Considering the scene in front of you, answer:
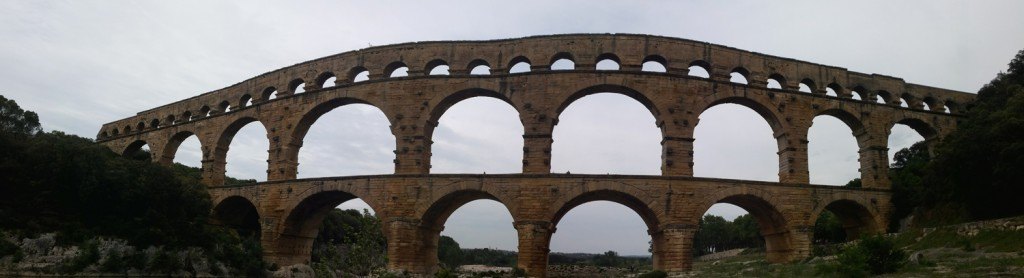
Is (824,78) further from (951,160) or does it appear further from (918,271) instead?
(918,271)

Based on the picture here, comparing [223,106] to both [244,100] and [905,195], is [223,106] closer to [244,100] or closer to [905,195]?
[244,100]

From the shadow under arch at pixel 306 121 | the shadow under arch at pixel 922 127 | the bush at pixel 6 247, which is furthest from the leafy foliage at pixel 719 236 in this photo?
the bush at pixel 6 247

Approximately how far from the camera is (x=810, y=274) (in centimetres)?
1723

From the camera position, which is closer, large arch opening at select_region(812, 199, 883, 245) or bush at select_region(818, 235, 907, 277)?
bush at select_region(818, 235, 907, 277)

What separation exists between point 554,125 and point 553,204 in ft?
8.97

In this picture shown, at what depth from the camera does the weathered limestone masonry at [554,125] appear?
69.9 feet

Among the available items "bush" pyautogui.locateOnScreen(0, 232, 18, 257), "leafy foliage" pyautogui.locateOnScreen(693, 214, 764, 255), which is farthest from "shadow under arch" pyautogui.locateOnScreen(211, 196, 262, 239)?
"leafy foliage" pyautogui.locateOnScreen(693, 214, 764, 255)

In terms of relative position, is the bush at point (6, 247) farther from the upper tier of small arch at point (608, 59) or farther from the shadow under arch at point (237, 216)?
the upper tier of small arch at point (608, 59)

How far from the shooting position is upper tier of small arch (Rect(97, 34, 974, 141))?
23.1 meters

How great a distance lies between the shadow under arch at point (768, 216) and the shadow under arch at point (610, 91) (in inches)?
133

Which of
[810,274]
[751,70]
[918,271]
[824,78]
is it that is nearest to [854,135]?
[824,78]

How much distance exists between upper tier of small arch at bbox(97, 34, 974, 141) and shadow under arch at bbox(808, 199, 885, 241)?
3873mm

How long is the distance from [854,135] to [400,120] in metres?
16.4

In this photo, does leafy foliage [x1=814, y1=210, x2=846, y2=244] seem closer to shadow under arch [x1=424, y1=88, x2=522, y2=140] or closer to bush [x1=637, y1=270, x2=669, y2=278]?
bush [x1=637, y1=270, x2=669, y2=278]
